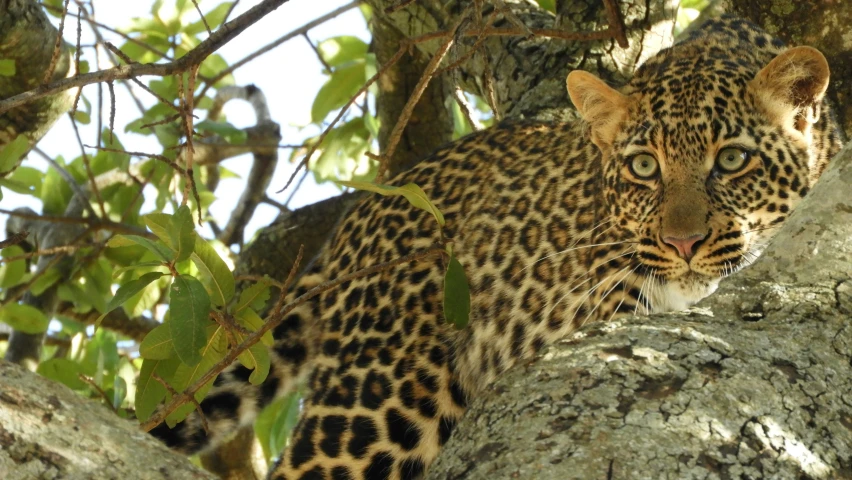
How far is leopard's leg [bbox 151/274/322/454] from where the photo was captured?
479cm

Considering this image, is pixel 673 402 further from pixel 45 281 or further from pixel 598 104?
pixel 45 281

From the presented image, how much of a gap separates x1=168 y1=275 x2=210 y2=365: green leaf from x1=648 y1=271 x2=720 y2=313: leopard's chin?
1892 millimetres

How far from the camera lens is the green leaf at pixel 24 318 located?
5785 mm

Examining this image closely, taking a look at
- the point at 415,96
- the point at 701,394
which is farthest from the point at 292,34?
the point at 701,394

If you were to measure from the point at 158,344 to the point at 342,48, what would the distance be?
150 inches

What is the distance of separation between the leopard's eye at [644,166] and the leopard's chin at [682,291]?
48 centimetres

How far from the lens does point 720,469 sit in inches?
78.7

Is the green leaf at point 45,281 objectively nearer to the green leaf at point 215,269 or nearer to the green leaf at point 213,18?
the green leaf at point 213,18

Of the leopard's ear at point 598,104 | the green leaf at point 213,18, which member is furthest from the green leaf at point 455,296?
the green leaf at point 213,18

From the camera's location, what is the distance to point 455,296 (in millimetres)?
3723

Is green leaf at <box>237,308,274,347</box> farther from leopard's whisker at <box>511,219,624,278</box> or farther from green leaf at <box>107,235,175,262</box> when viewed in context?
leopard's whisker at <box>511,219,624,278</box>

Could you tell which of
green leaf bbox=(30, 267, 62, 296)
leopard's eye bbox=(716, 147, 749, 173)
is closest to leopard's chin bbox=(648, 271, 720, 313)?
leopard's eye bbox=(716, 147, 749, 173)

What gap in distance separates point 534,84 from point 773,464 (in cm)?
444

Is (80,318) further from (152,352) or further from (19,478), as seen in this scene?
(19,478)
